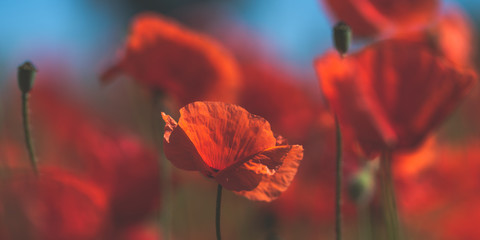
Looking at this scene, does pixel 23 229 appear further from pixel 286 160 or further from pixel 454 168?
pixel 454 168

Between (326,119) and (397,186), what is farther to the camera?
(397,186)

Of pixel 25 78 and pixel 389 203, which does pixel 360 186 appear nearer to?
pixel 389 203

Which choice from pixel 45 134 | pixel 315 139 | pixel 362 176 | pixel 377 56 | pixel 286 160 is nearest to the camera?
pixel 286 160

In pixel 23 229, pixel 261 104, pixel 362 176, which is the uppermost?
pixel 261 104

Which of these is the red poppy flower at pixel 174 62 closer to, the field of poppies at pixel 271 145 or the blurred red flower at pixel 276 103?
the field of poppies at pixel 271 145

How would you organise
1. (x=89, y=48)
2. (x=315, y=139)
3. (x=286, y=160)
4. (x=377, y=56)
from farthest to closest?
(x=89, y=48), (x=315, y=139), (x=377, y=56), (x=286, y=160)

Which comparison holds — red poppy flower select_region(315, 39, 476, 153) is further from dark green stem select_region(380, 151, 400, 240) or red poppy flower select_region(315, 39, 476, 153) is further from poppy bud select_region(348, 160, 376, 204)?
poppy bud select_region(348, 160, 376, 204)

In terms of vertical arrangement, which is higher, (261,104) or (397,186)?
(261,104)

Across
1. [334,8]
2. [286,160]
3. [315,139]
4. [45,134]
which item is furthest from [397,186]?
[45,134]
